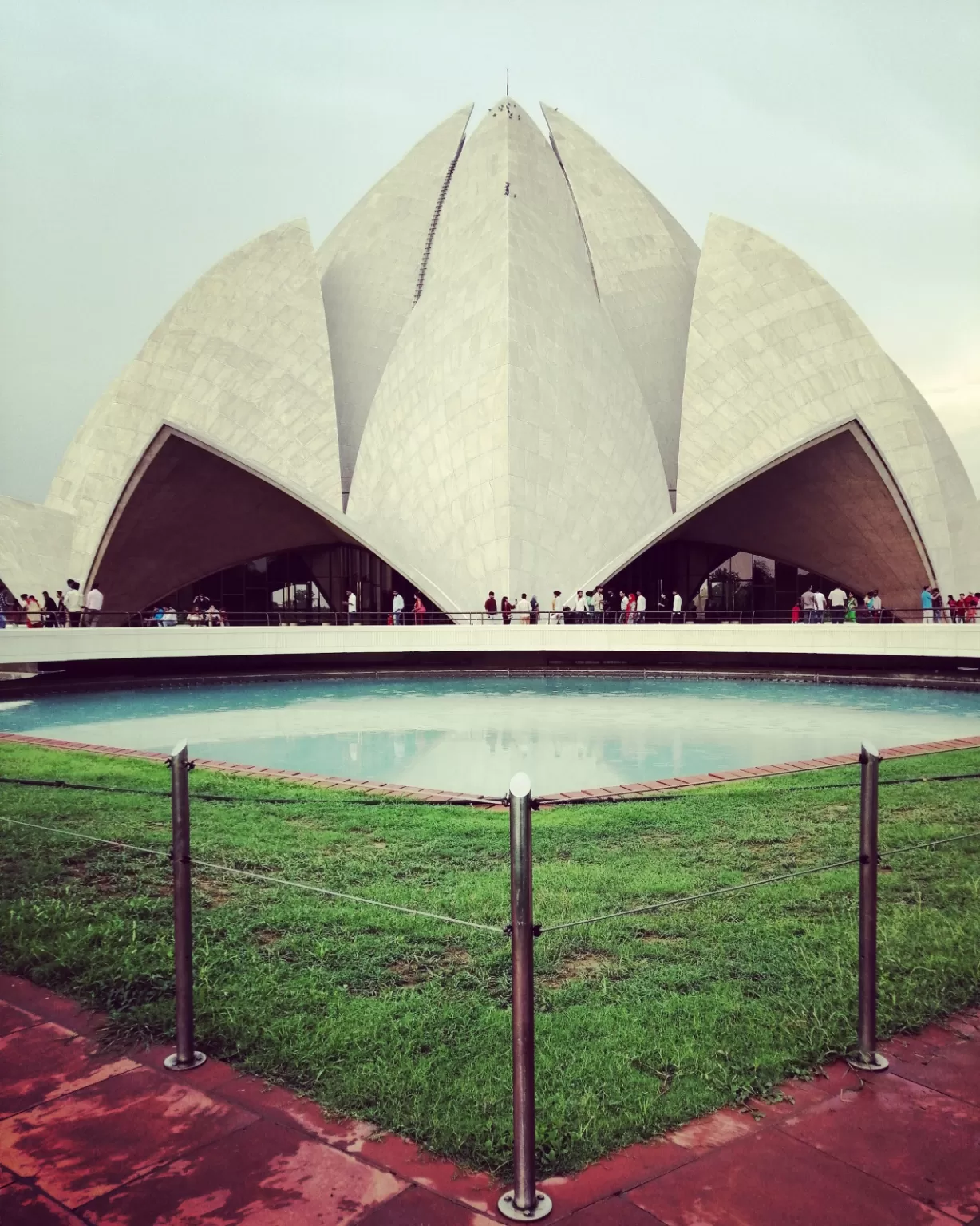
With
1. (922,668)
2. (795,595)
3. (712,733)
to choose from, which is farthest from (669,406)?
(712,733)

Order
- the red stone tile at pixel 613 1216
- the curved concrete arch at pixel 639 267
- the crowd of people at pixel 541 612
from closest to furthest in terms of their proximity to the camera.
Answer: the red stone tile at pixel 613 1216
the crowd of people at pixel 541 612
the curved concrete arch at pixel 639 267

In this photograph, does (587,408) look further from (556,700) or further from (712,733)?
(712,733)

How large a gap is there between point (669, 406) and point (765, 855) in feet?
84.4

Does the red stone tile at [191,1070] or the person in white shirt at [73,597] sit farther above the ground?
the person in white shirt at [73,597]

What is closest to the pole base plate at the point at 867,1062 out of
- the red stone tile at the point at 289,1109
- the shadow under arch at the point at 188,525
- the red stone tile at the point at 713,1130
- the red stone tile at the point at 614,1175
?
the red stone tile at the point at 713,1130

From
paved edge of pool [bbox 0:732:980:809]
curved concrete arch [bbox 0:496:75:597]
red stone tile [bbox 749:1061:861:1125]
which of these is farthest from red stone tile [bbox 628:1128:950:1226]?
curved concrete arch [bbox 0:496:75:597]

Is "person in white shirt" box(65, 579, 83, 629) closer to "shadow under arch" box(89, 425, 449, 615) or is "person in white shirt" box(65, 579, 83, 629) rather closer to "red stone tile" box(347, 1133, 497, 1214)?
"shadow under arch" box(89, 425, 449, 615)

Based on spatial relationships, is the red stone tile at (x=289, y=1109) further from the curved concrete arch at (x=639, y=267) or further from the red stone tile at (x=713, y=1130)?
the curved concrete arch at (x=639, y=267)

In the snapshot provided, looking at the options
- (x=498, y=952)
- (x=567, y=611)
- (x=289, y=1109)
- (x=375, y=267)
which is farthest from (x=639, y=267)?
(x=289, y=1109)

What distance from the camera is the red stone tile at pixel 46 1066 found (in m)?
2.23

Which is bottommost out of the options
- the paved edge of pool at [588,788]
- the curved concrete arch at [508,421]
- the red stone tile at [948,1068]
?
the red stone tile at [948,1068]

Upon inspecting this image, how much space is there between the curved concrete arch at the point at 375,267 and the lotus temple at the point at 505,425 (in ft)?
0.31

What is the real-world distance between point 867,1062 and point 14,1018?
7.67ft

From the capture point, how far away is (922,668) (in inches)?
624
